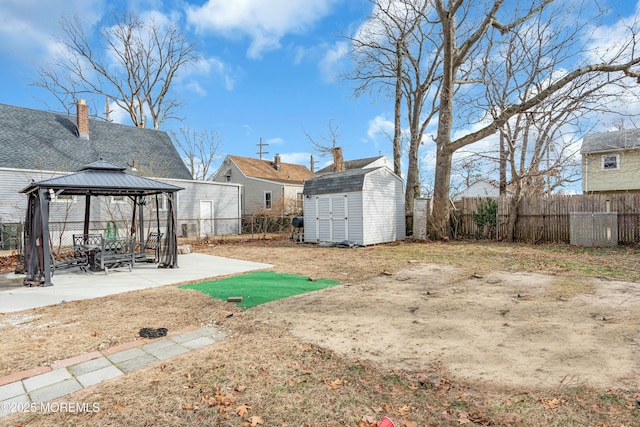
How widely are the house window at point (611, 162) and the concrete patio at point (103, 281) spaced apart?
22.4 metres

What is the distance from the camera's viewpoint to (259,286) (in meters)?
6.38

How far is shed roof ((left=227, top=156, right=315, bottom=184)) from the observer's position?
1123 inches

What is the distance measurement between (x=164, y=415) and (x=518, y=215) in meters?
14.0

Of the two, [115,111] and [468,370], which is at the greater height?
[115,111]

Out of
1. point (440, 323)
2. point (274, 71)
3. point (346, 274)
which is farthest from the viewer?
point (274, 71)

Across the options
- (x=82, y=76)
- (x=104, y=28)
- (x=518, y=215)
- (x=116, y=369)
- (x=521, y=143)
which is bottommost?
(x=116, y=369)

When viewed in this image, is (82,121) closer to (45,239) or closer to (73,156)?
(73,156)

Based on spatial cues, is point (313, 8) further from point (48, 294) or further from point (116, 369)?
point (116, 369)

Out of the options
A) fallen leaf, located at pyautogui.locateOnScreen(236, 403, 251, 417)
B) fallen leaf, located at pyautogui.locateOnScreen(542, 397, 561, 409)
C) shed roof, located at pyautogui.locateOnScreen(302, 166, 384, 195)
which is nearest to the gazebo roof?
shed roof, located at pyautogui.locateOnScreen(302, 166, 384, 195)

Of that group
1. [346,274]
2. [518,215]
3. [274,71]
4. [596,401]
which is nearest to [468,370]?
[596,401]

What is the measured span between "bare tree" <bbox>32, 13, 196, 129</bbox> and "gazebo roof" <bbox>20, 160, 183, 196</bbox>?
747 inches

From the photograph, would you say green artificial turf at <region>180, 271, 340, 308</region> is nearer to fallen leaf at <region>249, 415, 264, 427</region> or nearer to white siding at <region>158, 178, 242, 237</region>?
Answer: fallen leaf at <region>249, 415, 264, 427</region>

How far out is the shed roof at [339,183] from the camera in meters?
12.9

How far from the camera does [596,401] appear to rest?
239 cm
